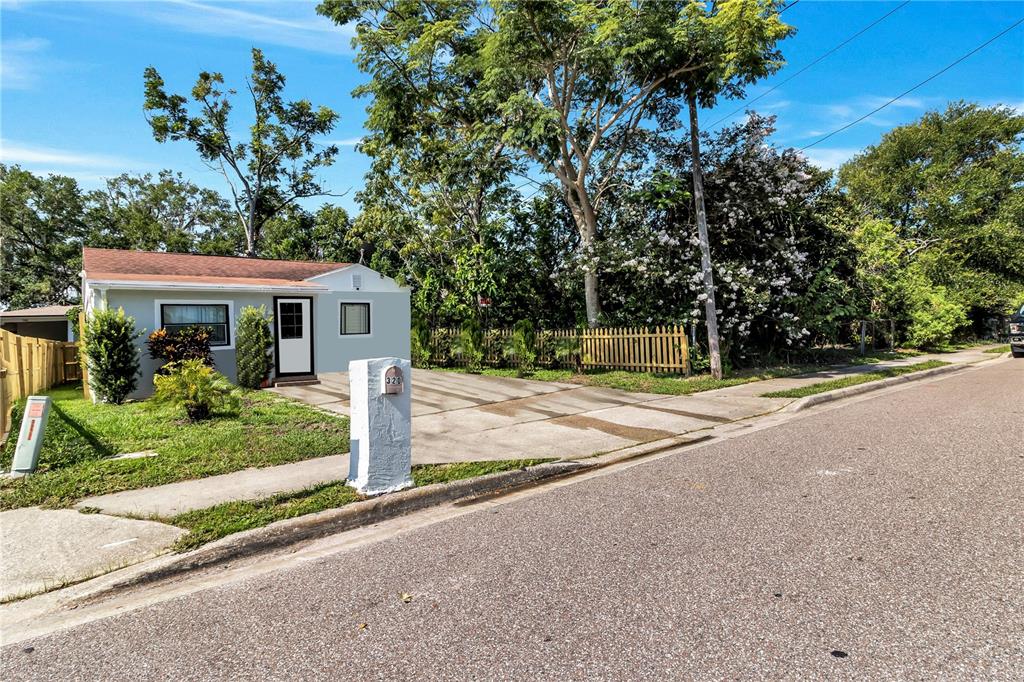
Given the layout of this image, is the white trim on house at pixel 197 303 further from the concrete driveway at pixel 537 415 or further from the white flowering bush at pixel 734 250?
the white flowering bush at pixel 734 250

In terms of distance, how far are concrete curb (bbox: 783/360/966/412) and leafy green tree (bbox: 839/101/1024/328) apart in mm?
12793

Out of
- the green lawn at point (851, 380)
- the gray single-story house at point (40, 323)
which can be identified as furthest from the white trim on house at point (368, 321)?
the gray single-story house at point (40, 323)

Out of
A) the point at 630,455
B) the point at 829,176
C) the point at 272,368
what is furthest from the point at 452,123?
the point at 630,455

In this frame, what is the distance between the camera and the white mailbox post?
5008 millimetres

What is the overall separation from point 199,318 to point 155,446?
690 centimetres

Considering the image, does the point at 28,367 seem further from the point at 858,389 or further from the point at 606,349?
the point at 858,389

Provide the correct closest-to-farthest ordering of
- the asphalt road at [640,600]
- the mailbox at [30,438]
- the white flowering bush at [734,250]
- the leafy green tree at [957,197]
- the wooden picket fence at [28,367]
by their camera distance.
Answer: the asphalt road at [640,600]
the mailbox at [30,438]
the wooden picket fence at [28,367]
the white flowering bush at [734,250]
the leafy green tree at [957,197]

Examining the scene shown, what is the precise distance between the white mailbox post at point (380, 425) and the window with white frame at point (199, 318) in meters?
9.30

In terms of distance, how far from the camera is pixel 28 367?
Answer: 10664 millimetres

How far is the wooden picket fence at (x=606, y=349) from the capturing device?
13117mm

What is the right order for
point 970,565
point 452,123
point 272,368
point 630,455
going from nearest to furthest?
point 970,565
point 630,455
point 272,368
point 452,123

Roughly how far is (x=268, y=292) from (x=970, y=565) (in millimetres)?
13488

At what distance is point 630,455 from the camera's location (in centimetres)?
656

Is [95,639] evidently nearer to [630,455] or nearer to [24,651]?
[24,651]
